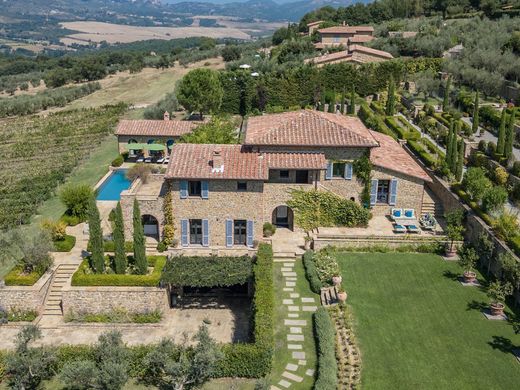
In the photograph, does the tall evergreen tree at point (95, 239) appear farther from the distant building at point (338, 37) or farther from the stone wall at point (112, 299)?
the distant building at point (338, 37)

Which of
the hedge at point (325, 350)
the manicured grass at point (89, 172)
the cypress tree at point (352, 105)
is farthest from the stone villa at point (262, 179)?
the cypress tree at point (352, 105)

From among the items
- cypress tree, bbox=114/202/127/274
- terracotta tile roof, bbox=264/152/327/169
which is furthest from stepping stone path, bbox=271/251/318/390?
cypress tree, bbox=114/202/127/274

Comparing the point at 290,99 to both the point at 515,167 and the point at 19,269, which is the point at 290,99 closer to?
the point at 515,167

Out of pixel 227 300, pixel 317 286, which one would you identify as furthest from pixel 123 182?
pixel 317 286

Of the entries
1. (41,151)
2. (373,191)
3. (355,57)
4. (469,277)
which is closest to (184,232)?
(373,191)

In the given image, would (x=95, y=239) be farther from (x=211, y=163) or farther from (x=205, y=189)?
(x=211, y=163)
